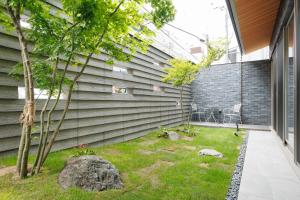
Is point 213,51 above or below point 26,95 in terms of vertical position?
above

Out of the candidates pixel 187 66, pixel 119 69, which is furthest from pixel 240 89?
pixel 119 69

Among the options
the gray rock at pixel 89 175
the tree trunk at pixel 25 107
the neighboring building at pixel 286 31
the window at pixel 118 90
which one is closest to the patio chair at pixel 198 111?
the neighboring building at pixel 286 31

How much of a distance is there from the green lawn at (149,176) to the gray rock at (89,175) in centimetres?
9

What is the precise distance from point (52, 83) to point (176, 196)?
1.80 m

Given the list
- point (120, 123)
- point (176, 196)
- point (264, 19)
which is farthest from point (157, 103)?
point (176, 196)

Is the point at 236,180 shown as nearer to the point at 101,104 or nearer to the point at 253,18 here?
the point at 101,104

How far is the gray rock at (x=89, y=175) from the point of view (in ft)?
6.99

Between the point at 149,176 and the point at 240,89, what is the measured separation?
23.4 ft

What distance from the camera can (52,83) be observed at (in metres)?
2.36

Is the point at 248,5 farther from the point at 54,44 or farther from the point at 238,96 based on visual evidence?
the point at 238,96

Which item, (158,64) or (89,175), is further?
(158,64)

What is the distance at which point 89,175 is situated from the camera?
7.19 feet

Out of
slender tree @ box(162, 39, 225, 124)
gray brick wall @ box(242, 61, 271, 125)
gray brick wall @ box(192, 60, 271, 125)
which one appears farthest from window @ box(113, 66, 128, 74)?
gray brick wall @ box(242, 61, 271, 125)

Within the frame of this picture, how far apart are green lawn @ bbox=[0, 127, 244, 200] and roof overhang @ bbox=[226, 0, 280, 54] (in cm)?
270
